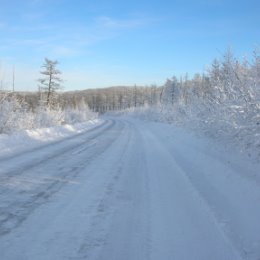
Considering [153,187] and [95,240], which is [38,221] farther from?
[153,187]

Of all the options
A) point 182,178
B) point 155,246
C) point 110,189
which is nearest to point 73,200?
point 110,189

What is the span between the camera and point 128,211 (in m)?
7.16

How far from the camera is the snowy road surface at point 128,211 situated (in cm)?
523

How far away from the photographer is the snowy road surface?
523cm

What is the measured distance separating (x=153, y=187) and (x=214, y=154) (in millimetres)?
5316

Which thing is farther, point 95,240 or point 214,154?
point 214,154

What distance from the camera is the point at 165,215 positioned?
6977 mm

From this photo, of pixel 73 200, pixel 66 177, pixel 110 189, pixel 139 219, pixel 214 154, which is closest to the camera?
pixel 139 219

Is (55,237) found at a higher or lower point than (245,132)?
lower

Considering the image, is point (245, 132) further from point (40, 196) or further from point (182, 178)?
point (40, 196)

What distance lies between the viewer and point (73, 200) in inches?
305

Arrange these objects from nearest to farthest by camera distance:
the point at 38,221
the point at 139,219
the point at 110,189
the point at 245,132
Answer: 1. the point at 38,221
2. the point at 139,219
3. the point at 110,189
4. the point at 245,132

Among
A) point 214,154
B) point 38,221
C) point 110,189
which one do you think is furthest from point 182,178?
point 38,221

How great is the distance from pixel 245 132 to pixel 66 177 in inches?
221
